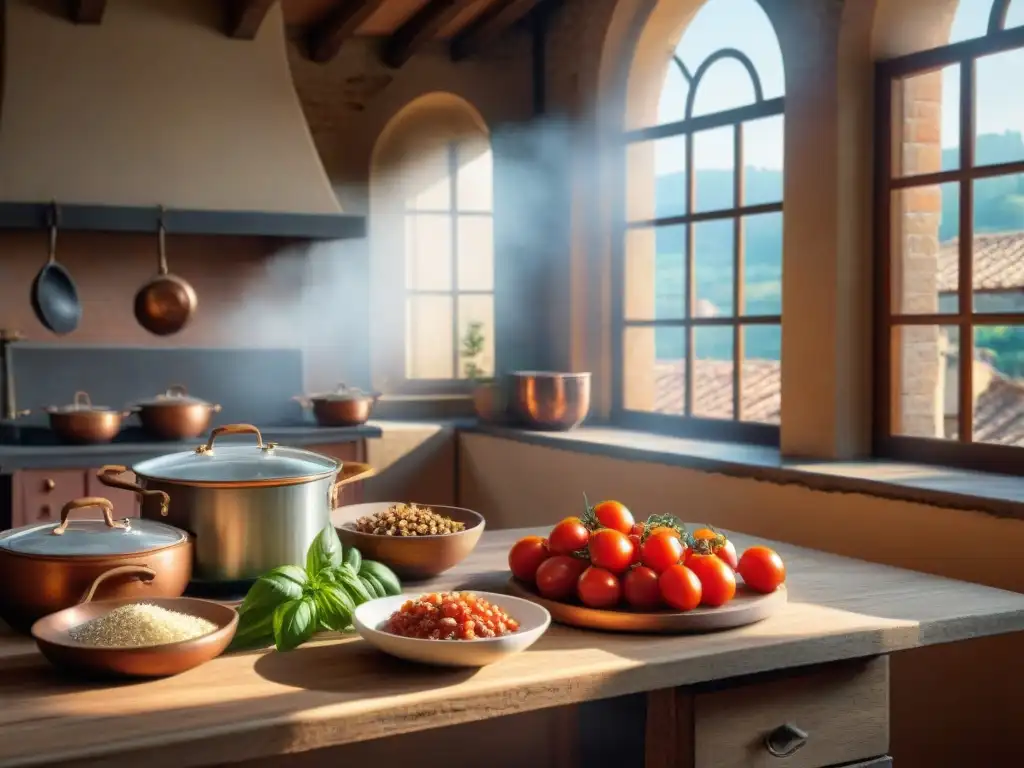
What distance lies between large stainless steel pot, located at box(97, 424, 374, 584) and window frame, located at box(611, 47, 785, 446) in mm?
2178

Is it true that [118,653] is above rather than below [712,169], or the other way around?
below

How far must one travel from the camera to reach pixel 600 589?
1.71 metres

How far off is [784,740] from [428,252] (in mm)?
4010

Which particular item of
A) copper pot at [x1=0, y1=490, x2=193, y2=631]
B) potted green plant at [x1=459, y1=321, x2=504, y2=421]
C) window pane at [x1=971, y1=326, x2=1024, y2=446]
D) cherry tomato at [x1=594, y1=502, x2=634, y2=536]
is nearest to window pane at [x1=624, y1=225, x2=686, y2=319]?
potted green plant at [x1=459, y1=321, x2=504, y2=421]

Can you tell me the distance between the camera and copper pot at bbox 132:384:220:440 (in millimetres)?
4188

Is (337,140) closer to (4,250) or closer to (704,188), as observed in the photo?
(4,250)

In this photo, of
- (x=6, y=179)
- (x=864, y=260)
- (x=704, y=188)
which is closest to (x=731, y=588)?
(x=864, y=260)

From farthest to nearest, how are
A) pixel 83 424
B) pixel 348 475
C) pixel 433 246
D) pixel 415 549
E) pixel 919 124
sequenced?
pixel 433 246, pixel 83 424, pixel 919 124, pixel 348 475, pixel 415 549

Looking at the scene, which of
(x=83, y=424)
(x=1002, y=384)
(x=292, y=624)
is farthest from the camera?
(x=1002, y=384)

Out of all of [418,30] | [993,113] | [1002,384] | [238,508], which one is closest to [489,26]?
[418,30]

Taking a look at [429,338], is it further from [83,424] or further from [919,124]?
[919,124]

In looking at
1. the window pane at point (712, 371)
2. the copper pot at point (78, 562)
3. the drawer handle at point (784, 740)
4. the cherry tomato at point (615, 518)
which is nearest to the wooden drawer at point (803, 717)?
the drawer handle at point (784, 740)

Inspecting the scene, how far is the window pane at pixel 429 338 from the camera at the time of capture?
17.8 ft

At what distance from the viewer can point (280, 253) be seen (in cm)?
520
